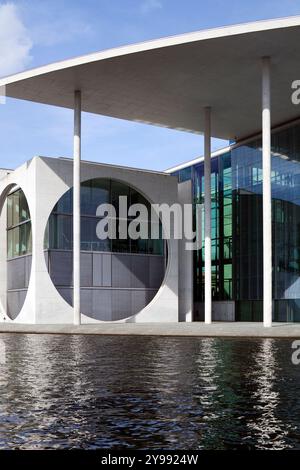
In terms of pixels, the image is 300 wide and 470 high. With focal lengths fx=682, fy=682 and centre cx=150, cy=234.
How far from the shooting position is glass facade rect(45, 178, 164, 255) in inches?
1401

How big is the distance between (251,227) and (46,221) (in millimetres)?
12044

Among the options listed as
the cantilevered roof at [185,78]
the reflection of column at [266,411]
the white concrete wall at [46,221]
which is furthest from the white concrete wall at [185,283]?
the reflection of column at [266,411]

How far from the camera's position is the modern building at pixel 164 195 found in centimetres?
3006

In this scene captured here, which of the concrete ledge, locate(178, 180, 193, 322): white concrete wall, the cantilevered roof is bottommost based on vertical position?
the concrete ledge

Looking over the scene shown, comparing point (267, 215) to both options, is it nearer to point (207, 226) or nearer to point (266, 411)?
point (207, 226)

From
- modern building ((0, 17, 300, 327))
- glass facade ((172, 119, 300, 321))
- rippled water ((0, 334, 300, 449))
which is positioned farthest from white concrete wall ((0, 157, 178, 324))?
rippled water ((0, 334, 300, 449))

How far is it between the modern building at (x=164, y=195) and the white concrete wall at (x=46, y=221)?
2.2 inches

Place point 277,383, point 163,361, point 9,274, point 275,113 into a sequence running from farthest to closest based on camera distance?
point 9,274, point 275,113, point 163,361, point 277,383

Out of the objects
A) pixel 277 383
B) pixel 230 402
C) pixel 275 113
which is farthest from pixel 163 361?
pixel 275 113

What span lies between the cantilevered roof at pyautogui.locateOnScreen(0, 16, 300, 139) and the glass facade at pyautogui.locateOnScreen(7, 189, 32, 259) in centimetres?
593

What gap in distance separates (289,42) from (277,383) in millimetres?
19140

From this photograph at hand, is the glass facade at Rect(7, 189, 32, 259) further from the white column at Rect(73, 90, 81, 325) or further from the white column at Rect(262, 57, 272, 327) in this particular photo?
the white column at Rect(262, 57, 272, 327)

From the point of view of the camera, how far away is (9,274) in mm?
39219

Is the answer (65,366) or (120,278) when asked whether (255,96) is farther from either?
(65,366)
